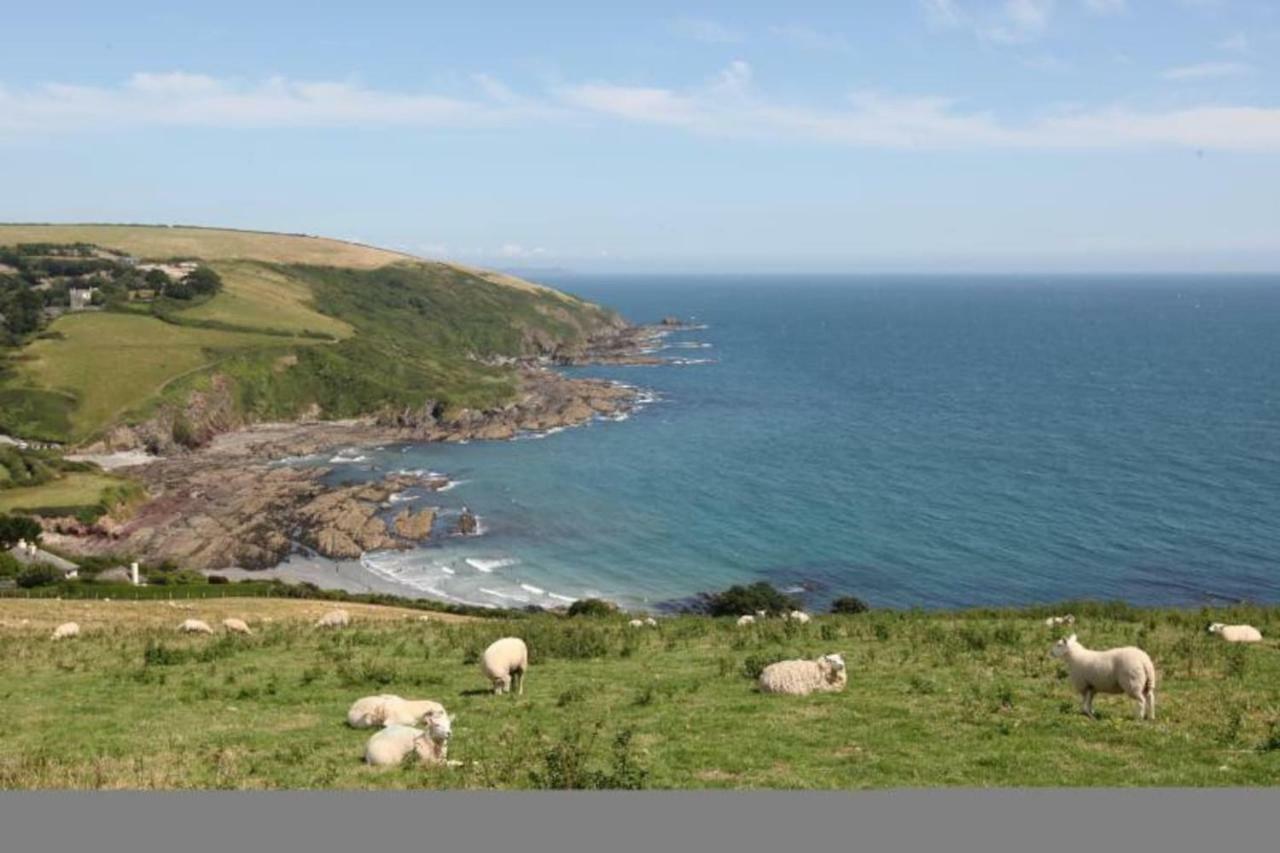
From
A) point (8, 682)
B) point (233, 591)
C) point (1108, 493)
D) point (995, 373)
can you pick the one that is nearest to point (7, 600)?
point (233, 591)

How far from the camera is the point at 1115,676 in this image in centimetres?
1830

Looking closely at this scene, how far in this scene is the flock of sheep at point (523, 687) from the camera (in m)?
16.4

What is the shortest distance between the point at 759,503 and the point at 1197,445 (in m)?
59.3

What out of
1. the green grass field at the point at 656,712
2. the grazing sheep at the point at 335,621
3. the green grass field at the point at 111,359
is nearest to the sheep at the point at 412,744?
the green grass field at the point at 656,712

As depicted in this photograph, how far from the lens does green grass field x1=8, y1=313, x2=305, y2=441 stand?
13000cm

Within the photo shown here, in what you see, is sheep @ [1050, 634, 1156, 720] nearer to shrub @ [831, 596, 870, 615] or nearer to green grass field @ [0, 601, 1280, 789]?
green grass field @ [0, 601, 1280, 789]

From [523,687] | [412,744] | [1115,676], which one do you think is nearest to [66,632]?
[523,687]

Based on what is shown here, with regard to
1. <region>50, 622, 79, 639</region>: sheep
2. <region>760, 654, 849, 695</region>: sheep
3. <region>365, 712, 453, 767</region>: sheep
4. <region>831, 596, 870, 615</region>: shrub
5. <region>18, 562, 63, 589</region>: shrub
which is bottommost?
<region>18, 562, 63, 589</region>: shrub

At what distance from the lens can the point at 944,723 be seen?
59.3ft

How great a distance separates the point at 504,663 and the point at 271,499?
280ft

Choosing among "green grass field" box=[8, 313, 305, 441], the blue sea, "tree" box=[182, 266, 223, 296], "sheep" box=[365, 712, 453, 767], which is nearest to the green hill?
"green grass field" box=[8, 313, 305, 441]

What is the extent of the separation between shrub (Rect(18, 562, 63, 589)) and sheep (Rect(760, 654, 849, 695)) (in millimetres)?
51648

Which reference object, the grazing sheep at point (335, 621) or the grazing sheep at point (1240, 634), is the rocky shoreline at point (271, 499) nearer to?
the grazing sheep at point (335, 621)

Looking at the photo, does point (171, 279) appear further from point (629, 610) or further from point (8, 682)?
point (8, 682)
